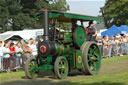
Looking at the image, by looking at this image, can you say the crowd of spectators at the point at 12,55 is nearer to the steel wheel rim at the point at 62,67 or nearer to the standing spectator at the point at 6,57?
the standing spectator at the point at 6,57

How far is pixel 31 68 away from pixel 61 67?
0.99 meters

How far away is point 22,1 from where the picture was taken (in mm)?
47531

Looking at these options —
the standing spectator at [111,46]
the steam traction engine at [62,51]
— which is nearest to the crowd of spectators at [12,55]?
the steam traction engine at [62,51]

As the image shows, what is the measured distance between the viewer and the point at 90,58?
31.6 ft

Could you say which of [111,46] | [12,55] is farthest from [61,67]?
[111,46]

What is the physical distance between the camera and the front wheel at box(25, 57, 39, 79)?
8.64 m

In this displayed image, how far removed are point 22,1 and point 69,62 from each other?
39.8 metres

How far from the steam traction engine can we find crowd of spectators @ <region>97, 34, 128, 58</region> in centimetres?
822

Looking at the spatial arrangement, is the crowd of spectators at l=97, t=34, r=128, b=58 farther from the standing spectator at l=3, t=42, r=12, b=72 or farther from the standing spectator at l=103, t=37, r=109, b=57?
the standing spectator at l=3, t=42, r=12, b=72

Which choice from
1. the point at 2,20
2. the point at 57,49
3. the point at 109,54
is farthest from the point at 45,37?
the point at 2,20

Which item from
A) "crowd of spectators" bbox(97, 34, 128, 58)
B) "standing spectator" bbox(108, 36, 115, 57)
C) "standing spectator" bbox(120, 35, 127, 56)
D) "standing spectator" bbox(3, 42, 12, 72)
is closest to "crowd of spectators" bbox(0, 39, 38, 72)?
"standing spectator" bbox(3, 42, 12, 72)

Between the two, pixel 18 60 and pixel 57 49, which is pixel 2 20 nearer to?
pixel 18 60

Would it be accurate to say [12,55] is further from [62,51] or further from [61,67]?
[61,67]

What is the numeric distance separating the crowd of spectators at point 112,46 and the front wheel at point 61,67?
9145mm
